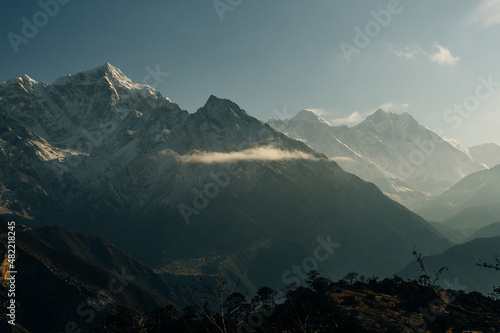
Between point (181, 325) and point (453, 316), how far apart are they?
66.0m

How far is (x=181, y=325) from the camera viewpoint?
313 feet

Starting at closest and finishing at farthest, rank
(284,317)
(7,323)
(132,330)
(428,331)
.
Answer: (132,330) → (428,331) → (284,317) → (7,323)

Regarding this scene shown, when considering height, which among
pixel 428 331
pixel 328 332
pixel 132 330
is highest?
pixel 132 330

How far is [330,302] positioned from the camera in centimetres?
10369

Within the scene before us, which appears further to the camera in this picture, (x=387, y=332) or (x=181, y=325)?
(x=181, y=325)

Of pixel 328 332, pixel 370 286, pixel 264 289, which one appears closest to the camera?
pixel 328 332

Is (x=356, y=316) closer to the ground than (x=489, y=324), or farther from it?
closer to the ground

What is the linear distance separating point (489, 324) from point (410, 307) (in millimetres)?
87409

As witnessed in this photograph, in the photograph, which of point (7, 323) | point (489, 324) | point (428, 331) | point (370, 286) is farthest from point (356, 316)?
point (7, 323)

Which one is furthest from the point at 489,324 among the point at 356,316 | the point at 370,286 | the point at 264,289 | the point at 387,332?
the point at 264,289

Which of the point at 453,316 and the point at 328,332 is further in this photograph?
the point at 453,316

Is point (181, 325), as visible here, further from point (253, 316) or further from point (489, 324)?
point (489, 324)

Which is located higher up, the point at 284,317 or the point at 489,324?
the point at 489,324

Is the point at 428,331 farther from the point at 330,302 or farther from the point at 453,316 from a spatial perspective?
the point at 330,302
